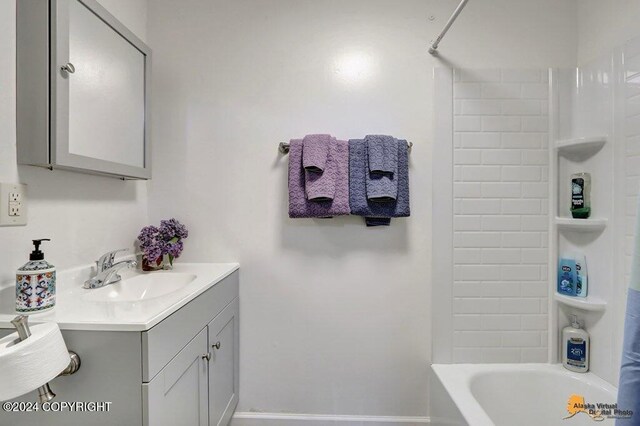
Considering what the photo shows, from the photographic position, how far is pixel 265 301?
150 centimetres

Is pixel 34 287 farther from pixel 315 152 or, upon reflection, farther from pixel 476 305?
pixel 476 305

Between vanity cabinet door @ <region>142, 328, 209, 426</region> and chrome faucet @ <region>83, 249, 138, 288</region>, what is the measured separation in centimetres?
42

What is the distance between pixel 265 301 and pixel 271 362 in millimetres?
309

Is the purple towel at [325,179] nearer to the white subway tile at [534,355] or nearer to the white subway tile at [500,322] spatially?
the white subway tile at [500,322]

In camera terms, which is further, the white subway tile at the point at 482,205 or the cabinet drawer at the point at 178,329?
the white subway tile at the point at 482,205

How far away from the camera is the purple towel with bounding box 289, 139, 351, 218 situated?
4.51 feet

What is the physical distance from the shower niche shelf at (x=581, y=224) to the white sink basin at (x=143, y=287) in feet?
5.58

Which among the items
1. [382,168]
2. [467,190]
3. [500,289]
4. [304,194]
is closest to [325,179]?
[304,194]

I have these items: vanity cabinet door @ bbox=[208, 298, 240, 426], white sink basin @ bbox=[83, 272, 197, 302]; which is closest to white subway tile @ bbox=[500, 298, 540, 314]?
vanity cabinet door @ bbox=[208, 298, 240, 426]

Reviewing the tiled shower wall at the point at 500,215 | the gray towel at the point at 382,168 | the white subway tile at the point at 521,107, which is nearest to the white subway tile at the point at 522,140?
the tiled shower wall at the point at 500,215

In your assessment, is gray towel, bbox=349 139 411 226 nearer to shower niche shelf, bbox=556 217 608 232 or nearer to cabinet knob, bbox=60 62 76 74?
shower niche shelf, bbox=556 217 608 232

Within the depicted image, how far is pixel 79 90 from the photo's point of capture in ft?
3.26

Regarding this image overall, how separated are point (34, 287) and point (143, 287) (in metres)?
0.46

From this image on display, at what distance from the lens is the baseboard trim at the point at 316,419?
147cm
